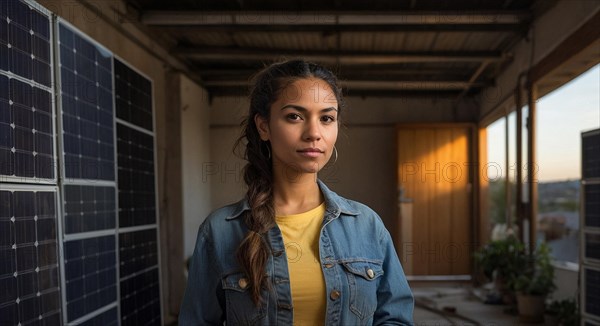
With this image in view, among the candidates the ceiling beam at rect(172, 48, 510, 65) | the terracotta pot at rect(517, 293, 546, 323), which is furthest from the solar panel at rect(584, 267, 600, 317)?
the ceiling beam at rect(172, 48, 510, 65)

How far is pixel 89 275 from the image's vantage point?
8.70ft

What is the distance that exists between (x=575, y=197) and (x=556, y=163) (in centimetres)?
45

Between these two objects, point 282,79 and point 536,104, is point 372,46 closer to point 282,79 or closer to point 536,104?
point 536,104

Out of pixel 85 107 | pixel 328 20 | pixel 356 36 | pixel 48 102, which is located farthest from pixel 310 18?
pixel 48 102

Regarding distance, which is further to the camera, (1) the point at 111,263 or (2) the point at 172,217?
(2) the point at 172,217

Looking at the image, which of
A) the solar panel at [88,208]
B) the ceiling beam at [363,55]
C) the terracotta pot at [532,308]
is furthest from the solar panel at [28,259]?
the terracotta pot at [532,308]

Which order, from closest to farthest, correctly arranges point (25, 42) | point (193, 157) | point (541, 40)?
1. point (25, 42)
2. point (541, 40)
3. point (193, 157)

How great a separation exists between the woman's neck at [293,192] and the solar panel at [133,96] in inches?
85.1

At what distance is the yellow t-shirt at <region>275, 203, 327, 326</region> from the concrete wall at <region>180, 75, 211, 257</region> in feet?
13.2

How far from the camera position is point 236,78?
6004 mm

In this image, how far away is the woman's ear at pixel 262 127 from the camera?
129cm

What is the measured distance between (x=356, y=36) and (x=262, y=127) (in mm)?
3844

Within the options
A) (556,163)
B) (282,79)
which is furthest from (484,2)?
(282,79)

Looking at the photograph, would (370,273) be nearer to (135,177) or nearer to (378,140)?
(135,177)
